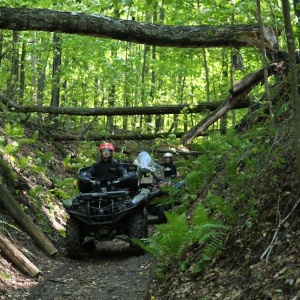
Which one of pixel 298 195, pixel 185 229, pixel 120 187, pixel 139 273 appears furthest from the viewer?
pixel 120 187

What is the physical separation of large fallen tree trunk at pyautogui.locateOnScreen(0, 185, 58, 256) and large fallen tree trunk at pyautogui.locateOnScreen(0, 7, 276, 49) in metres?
3.80

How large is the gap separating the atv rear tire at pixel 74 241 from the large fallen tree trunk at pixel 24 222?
1.00ft

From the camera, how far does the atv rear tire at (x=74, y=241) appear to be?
887 centimetres

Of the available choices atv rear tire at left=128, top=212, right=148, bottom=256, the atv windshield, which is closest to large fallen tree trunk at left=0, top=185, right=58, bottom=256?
atv rear tire at left=128, top=212, right=148, bottom=256

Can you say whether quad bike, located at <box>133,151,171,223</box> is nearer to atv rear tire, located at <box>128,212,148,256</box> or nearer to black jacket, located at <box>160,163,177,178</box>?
black jacket, located at <box>160,163,177,178</box>

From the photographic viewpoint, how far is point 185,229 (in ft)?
20.1

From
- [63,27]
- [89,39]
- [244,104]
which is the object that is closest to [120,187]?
[244,104]

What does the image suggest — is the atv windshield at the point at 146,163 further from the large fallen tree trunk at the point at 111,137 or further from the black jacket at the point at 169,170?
the large fallen tree trunk at the point at 111,137

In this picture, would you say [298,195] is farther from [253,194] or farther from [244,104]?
[244,104]

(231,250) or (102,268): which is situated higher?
(231,250)

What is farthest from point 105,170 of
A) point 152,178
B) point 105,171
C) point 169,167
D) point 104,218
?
point 169,167

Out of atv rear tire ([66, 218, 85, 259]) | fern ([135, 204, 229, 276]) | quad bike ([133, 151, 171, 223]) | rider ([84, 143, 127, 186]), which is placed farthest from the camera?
quad bike ([133, 151, 171, 223])

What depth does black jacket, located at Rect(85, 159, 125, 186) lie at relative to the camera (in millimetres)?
10008

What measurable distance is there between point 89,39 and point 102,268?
1073 centimetres
